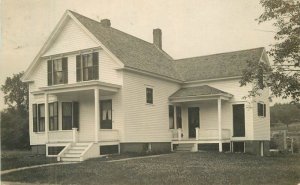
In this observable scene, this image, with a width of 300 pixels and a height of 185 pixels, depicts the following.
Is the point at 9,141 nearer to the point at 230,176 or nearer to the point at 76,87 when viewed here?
the point at 76,87

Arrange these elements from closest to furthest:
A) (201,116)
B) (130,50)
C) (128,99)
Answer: (128,99) < (130,50) < (201,116)

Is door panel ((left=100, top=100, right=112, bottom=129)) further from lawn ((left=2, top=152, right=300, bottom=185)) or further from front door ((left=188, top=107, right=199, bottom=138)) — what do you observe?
front door ((left=188, top=107, right=199, bottom=138))

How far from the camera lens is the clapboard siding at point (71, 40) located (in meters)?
23.6

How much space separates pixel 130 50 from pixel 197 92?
4718 millimetres

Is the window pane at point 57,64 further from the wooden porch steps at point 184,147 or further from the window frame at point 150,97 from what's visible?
the wooden porch steps at point 184,147

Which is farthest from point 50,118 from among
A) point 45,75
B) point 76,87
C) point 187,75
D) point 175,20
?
point 175,20

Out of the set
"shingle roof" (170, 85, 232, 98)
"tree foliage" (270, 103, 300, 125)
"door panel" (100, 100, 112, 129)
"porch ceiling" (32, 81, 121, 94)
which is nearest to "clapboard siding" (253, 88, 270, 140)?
"tree foliage" (270, 103, 300, 125)

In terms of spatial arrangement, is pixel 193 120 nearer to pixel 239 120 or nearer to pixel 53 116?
pixel 239 120

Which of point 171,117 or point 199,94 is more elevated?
point 199,94

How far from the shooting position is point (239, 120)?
2592 cm

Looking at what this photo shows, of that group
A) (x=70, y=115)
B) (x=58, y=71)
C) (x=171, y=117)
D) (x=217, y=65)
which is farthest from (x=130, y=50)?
(x=217, y=65)

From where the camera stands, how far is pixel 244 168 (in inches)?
581

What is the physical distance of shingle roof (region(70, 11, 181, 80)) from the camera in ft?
75.6

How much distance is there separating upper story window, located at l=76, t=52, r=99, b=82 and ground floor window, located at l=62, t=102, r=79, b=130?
1.55 m
